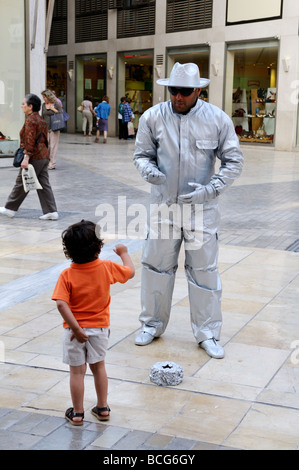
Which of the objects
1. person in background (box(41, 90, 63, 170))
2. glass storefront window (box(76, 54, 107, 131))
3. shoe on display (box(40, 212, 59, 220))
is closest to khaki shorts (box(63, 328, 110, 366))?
shoe on display (box(40, 212, 59, 220))

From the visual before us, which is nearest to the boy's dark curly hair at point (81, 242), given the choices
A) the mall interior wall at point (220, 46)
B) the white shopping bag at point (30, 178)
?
the white shopping bag at point (30, 178)

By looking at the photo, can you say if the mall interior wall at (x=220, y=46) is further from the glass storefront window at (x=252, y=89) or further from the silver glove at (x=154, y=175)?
the silver glove at (x=154, y=175)

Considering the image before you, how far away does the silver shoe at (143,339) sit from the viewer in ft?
15.9

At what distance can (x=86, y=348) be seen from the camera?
3.59 metres

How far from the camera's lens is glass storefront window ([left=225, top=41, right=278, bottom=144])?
1049 inches

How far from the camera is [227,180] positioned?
4.61m

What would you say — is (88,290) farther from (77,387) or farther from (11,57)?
(11,57)

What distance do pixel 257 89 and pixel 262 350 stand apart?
23968 mm

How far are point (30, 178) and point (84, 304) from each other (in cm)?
600

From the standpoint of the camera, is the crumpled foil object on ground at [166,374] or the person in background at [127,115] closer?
the crumpled foil object on ground at [166,374]

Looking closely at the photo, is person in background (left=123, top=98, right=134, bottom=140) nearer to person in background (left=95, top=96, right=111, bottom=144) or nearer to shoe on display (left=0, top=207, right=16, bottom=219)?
person in background (left=95, top=96, right=111, bottom=144)

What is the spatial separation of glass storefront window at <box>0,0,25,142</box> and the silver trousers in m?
15.5

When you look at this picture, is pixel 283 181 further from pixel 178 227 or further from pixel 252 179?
pixel 178 227
